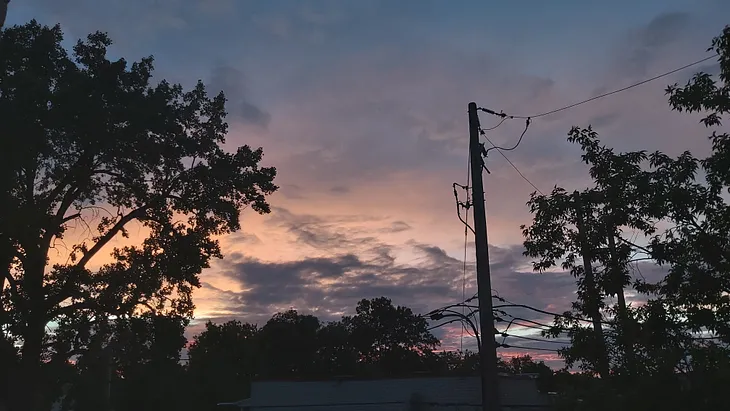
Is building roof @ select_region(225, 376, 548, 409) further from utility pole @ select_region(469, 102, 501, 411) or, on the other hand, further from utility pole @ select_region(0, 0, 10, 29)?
utility pole @ select_region(0, 0, 10, 29)

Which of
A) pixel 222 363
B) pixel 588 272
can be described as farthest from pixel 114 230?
pixel 222 363

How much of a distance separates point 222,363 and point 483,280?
55.1 m

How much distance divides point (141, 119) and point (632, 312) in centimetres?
1748

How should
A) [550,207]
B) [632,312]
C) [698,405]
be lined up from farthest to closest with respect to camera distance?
[550,207] < [632,312] < [698,405]

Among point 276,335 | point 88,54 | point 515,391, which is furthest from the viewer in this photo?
point 276,335

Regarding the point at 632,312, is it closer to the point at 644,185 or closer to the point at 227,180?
the point at 644,185

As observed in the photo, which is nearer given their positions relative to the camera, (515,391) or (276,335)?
(515,391)

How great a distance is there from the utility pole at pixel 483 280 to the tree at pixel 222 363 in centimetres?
3823

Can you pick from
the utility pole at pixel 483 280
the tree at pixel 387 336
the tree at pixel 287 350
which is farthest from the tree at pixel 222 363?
the utility pole at pixel 483 280

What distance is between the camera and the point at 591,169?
15195 mm

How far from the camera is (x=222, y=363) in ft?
214

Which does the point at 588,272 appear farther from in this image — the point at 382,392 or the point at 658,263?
the point at 382,392

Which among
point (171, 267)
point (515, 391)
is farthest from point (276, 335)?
point (171, 267)

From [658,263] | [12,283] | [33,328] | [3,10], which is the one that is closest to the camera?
[658,263]
